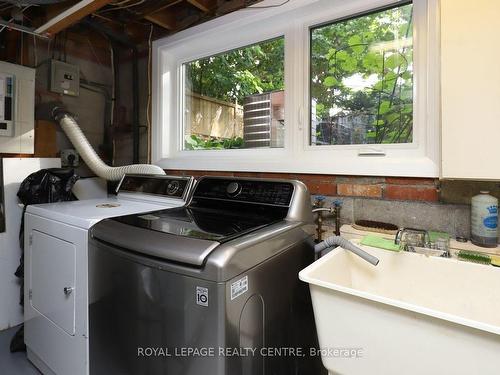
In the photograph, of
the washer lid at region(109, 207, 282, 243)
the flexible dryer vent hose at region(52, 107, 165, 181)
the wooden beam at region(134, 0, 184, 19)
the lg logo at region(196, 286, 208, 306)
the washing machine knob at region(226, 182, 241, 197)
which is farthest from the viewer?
the flexible dryer vent hose at region(52, 107, 165, 181)

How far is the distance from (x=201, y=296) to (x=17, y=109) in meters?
2.01

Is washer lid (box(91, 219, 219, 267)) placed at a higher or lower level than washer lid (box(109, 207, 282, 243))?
lower

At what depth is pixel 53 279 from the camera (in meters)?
1.32

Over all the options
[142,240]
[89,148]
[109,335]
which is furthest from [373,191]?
[89,148]

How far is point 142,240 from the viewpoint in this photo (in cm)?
92

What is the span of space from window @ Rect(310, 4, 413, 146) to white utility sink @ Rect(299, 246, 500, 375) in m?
0.69

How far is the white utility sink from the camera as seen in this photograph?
64cm

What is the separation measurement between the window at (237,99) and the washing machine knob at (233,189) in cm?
55

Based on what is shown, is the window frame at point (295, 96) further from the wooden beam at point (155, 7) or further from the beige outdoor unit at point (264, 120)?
the wooden beam at point (155, 7)

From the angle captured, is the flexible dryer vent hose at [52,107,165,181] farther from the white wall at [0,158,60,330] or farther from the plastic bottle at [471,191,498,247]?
the plastic bottle at [471,191,498,247]

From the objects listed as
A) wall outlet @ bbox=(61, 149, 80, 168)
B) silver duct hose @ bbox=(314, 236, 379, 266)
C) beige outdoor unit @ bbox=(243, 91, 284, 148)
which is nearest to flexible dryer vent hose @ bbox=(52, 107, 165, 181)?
wall outlet @ bbox=(61, 149, 80, 168)

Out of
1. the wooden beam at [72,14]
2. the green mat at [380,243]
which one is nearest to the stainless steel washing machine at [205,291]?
the green mat at [380,243]

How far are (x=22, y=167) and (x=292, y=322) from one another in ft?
6.72

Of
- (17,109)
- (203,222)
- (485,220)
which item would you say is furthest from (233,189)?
(17,109)
